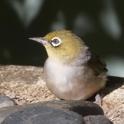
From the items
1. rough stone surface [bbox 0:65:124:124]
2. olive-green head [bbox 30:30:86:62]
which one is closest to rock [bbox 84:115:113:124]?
rough stone surface [bbox 0:65:124:124]

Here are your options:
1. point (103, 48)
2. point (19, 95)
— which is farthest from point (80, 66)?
point (103, 48)

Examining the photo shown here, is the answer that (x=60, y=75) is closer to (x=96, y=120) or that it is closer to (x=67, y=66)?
Answer: (x=67, y=66)

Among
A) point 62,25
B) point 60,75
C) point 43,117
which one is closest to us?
point 43,117

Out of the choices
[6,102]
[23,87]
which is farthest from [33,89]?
[6,102]

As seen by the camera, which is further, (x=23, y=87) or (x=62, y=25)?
(x=62, y=25)

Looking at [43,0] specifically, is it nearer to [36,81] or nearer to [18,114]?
[36,81]

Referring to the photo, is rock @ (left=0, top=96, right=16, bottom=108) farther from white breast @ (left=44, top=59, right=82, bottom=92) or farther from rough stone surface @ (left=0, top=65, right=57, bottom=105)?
white breast @ (left=44, top=59, right=82, bottom=92)

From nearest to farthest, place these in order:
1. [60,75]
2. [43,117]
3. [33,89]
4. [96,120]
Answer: [43,117] → [96,120] → [60,75] → [33,89]
